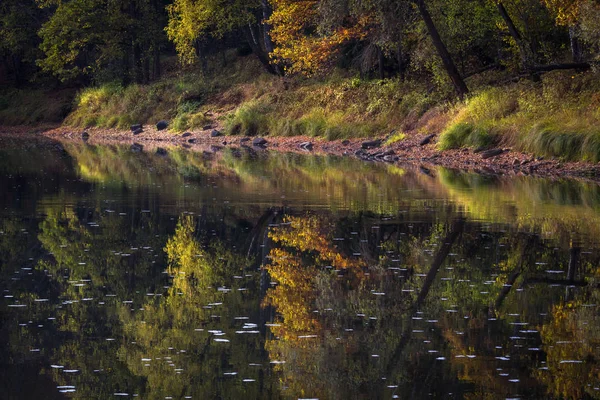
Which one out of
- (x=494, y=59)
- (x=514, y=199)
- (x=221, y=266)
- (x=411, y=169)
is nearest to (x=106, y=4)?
(x=494, y=59)

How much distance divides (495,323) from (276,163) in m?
23.8

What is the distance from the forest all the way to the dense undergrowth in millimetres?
79

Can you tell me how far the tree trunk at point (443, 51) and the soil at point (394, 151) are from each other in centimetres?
220

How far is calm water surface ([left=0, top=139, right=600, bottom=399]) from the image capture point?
8438mm

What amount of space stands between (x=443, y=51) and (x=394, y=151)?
3960 mm

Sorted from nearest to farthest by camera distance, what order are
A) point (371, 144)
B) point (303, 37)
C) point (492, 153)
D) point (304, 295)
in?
point (304, 295) → point (492, 153) → point (371, 144) → point (303, 37)

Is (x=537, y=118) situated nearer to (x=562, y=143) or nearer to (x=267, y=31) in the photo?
(x=562, y=143)

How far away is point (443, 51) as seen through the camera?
112 ft

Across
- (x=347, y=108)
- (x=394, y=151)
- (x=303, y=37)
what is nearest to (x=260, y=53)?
(x=303, y=37)

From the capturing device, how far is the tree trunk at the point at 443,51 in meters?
33.8

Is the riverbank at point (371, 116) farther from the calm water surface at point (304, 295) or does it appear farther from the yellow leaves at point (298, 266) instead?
the yellow leaves at point (298, 266)

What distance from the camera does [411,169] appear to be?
29984mm

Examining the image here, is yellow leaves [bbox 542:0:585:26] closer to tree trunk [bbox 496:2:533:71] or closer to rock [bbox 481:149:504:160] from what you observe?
rock [bbox 481:149:504:160]

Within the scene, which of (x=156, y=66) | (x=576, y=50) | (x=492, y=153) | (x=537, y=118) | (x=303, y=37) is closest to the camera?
(x=537, y=118)
